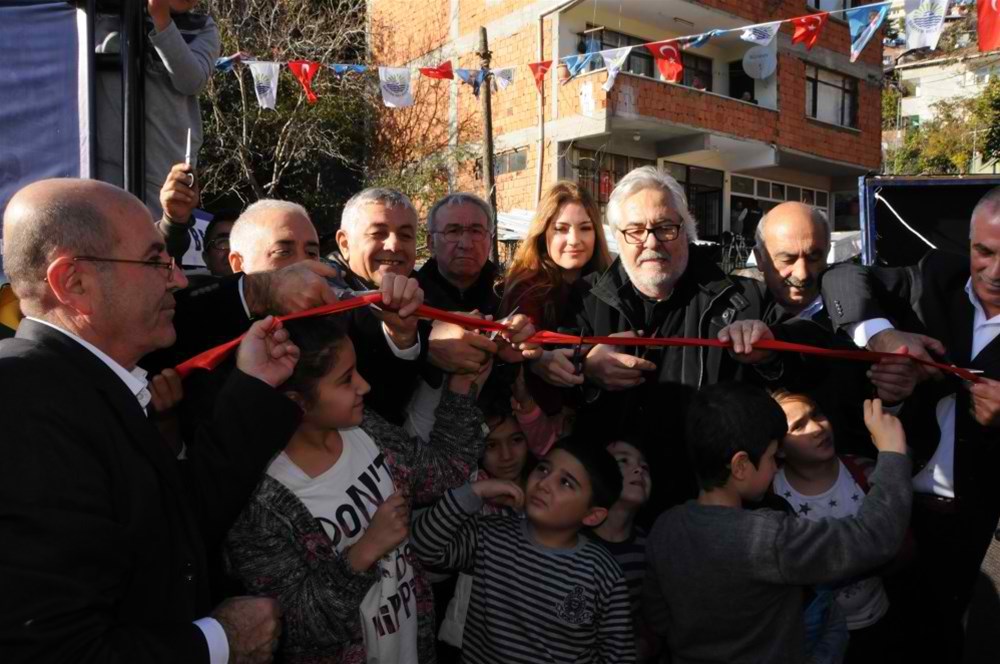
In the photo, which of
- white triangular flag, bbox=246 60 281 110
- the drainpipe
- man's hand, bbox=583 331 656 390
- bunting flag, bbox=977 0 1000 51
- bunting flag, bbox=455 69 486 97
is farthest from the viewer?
the drainpipe

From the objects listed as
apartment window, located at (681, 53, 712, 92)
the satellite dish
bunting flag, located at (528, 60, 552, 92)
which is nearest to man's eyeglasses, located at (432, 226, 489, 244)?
bunting flag, located at (528, 60, 552, 92)

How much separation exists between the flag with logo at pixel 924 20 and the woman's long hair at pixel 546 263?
7.25m

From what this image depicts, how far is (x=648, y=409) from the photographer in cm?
325

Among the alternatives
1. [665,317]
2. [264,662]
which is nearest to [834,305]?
[665,317]

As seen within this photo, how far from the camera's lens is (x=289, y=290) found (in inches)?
98.8

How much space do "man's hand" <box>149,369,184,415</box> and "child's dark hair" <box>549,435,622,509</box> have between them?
4.49ft

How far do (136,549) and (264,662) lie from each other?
1.69 ft

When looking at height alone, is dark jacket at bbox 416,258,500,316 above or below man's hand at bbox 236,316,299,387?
above

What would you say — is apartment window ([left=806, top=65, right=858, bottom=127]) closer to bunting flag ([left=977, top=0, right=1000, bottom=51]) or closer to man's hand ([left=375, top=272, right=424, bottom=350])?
bunting flag ([left=977, top=0, right=1000, bottom=51])

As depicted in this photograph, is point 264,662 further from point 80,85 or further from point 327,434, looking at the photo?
point 80,85

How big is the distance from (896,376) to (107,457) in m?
2.71

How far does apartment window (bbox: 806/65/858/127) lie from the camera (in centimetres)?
2347

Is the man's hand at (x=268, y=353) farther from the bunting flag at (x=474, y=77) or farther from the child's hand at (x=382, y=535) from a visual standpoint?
the bunting flag at (x=474, y=77)

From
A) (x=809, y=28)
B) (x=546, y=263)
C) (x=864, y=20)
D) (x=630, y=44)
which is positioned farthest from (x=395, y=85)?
(x=546, y=263)
